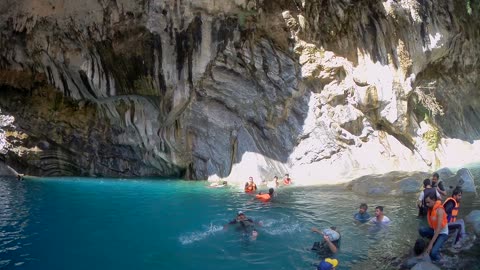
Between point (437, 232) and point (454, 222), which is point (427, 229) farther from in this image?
point (437, 232)

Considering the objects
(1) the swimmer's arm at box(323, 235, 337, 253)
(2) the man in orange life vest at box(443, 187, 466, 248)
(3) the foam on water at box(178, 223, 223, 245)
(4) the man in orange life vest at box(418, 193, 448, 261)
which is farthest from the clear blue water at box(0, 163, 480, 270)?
(4) the man in orange life vest at box(418, 193, 448, 261)

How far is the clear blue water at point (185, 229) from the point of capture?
8.70 meters

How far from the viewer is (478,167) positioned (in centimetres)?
2247

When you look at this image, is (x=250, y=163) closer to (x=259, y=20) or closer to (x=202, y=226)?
(x=259, y=20)

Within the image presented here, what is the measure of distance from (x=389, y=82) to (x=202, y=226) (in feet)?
49.0

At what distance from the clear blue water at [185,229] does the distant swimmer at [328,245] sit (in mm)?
170

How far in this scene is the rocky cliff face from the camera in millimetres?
20734

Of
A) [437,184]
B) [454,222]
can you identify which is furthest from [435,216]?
[437,184]

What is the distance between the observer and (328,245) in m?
8.98

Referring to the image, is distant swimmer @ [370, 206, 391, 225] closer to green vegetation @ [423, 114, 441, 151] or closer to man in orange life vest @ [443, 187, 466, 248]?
man in orange life vest @ [443, 187, 466, 248]

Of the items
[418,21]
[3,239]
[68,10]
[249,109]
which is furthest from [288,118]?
[3,239]

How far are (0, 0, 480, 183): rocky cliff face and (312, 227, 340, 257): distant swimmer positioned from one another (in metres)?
11.1

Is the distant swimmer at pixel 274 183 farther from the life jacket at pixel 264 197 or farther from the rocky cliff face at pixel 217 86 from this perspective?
the life jacket at pixel 264 197

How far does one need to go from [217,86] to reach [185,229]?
37.0 feet
